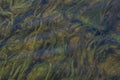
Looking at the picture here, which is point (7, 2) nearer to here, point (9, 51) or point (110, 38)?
point (9, 51)

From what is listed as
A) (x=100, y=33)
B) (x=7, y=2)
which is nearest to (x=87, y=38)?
(x=100, y=33)

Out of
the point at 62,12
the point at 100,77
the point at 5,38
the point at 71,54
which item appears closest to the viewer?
the point at 100,77

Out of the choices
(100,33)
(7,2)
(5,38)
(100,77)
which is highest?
(7,2)

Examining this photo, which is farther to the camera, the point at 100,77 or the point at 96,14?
the point at 96,14

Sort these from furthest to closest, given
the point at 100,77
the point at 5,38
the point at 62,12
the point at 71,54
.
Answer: the point at 62,12 → the point at 5,38 → the point at 71,54 → the point at 100,77

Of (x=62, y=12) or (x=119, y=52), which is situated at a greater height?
(x=62, y=12)

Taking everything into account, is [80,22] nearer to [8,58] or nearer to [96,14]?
[96,14]

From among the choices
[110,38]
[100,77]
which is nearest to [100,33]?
[110,38]
